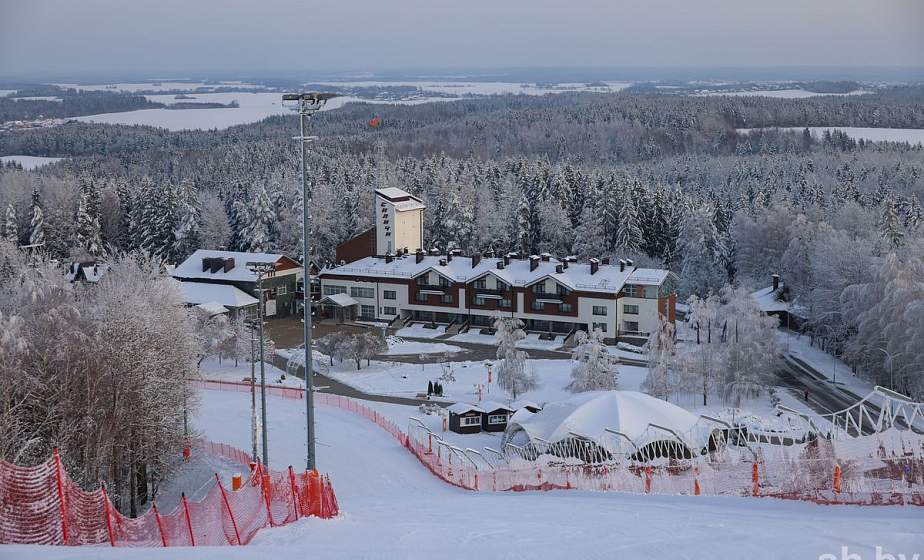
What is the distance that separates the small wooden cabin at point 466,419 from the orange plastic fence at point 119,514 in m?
16.2

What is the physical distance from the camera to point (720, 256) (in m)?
61.7

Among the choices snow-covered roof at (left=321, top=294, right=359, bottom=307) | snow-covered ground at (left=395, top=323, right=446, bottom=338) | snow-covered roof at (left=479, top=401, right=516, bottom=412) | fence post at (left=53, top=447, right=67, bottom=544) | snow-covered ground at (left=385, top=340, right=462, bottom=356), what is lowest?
snow-covered ground at (left=385, top=340, right=462, bottom=356)

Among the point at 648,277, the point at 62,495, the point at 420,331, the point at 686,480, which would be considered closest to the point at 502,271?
the point at 420,331

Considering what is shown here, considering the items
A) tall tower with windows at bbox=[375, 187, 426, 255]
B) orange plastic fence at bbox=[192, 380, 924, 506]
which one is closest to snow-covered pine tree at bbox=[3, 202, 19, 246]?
tall tower with windows at bbox=[375, 187, 426, 255]

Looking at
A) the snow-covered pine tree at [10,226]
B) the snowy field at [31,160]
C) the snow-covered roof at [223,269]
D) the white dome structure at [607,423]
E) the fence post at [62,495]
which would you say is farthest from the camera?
the snowy field at [31,160]

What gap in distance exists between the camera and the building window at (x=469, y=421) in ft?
111

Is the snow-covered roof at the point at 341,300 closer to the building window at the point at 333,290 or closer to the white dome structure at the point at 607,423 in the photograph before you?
the building window at the point at 333,290

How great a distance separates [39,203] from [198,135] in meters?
106

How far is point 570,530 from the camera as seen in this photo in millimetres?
15195

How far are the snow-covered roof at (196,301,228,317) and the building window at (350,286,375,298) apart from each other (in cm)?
819

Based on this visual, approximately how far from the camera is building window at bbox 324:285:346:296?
5647cm

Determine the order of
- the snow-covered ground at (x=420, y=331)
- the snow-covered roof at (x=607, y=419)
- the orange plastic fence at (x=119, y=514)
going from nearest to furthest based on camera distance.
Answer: the orange plastic fence at (x=119, y=514) → the snow-covered roof at (x=607, y=419) → the snow-covered ground at (x=420, y=331)

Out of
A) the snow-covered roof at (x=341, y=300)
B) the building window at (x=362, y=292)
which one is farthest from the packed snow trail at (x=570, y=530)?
the building window at (x=362, y=292)

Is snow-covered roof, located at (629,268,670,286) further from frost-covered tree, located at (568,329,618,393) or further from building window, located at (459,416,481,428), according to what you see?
building window, located at (459,416,481,428)
